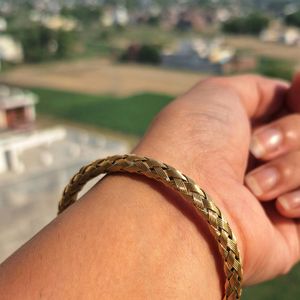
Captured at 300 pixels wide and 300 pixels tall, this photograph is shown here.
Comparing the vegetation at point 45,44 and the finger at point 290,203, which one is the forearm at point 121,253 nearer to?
the finger at point 290,203

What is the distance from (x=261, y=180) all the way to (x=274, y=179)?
9 centimetres

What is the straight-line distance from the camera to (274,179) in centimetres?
241

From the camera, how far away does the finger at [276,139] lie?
262 centimetres

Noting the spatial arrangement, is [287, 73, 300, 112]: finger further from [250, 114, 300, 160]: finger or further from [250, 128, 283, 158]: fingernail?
[250, 128, 283, 158]: fingernail

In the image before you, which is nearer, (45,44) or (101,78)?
(101,78)

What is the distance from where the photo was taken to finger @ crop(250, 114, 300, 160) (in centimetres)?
262

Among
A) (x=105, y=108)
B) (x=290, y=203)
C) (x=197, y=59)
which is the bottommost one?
(x=197, y=59)

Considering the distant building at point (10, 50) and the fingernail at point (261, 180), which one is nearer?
the fingernail at point (261, 180)

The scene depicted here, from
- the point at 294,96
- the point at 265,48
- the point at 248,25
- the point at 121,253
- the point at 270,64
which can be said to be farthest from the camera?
the point at 248,25

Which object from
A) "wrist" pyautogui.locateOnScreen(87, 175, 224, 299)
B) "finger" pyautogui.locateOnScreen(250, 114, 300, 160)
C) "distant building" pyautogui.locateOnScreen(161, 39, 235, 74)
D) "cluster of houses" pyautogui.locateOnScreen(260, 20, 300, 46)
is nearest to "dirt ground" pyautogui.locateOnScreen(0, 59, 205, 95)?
"distant building" pyautogui.locateOnScreen(161, 39, 235, 74)

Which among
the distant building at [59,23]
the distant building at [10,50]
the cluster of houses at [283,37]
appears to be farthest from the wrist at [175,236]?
the cluster of houses at [283,37]

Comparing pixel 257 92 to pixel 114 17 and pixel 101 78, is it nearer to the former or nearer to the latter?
pixel 101 78

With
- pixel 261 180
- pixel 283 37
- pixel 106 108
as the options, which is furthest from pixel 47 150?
pixel 283 37

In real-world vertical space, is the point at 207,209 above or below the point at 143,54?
above
